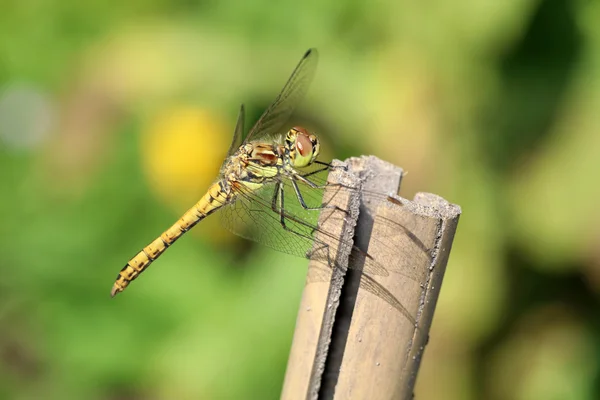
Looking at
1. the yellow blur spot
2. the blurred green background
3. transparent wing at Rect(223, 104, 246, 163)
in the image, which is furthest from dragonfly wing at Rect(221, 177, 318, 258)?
the yellow blur spot

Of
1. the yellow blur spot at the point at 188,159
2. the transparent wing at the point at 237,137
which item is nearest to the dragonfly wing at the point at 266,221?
the transparent wing at the point at 237,137

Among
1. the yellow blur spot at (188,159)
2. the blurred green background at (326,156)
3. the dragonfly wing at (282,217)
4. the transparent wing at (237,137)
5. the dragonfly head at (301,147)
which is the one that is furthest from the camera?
the yellow blur spot at (188,159)

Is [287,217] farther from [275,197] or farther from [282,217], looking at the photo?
[275,197]

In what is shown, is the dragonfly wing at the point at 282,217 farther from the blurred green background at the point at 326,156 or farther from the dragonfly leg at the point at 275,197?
the blurred green background at the point at 326,156

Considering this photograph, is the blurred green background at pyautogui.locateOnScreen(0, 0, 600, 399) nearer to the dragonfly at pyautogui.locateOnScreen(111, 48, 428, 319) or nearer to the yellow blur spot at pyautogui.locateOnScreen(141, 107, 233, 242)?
the yellow blur spot at pyautogui.locateOnScreen(141, 107, 233, 242)

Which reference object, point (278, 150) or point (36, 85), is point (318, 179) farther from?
point (36, 85)

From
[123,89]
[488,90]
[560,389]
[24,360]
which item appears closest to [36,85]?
[123,89]
